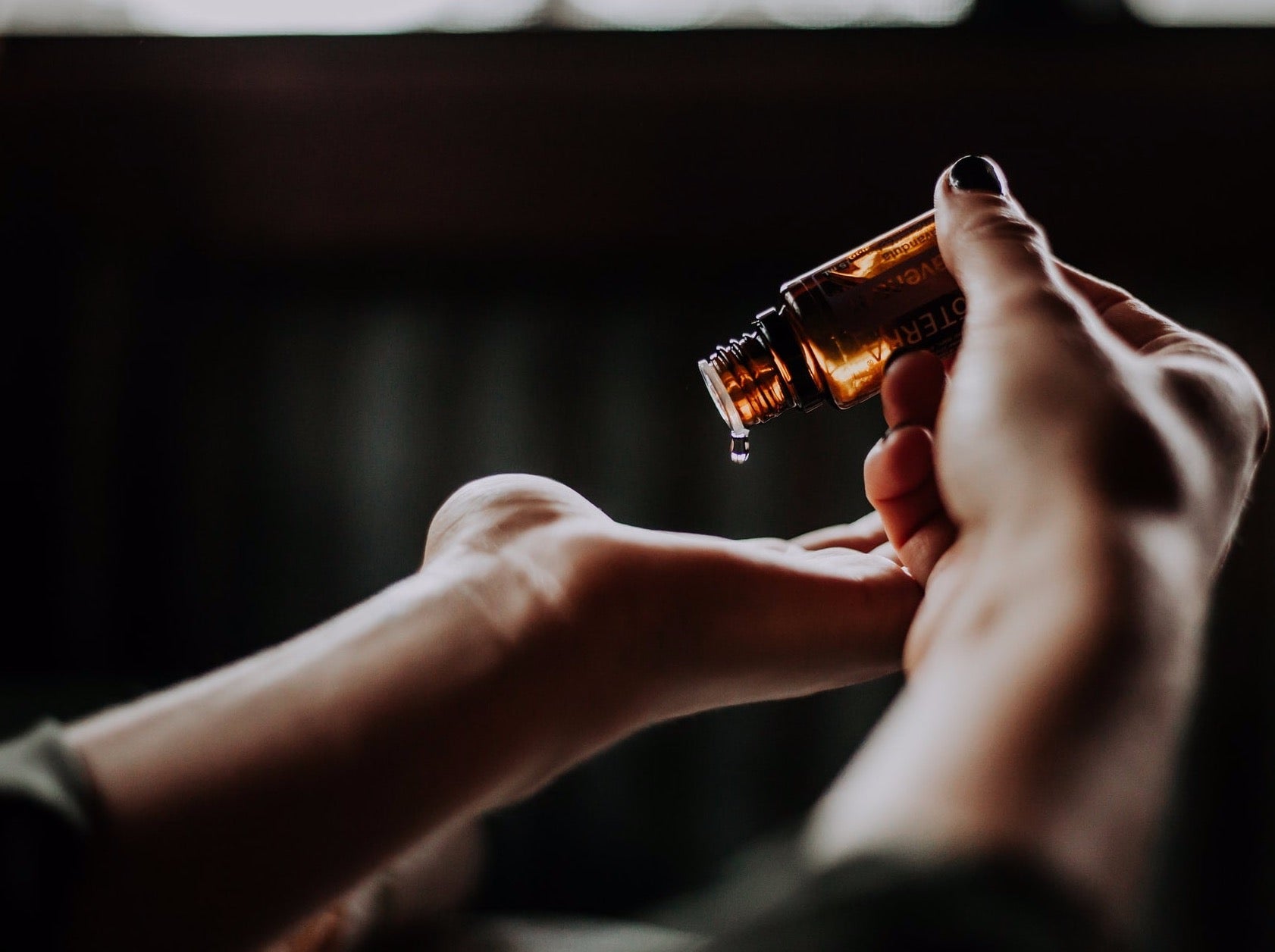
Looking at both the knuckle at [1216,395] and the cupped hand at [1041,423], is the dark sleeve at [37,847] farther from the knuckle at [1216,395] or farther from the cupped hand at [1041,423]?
the knuckle at [1216,395]

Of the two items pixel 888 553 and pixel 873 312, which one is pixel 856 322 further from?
pixel 888 553

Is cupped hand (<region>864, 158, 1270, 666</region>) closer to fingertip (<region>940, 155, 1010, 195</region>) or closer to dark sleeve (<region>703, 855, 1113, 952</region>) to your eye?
fingertip (<region>940, 155, 1010, 195</region>)

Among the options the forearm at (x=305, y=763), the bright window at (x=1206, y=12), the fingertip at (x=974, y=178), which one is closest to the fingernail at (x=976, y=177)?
the fingertip at (x=974, y=178)

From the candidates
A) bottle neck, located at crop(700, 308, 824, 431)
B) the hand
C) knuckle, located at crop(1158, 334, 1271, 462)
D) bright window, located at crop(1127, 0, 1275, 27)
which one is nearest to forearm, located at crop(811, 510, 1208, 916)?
the hand

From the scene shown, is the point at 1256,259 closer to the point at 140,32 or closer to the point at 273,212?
the point at 273,212

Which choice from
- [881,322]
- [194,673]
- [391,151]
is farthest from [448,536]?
[194,673]

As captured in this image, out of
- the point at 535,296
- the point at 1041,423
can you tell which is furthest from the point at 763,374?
the point at 535,296
